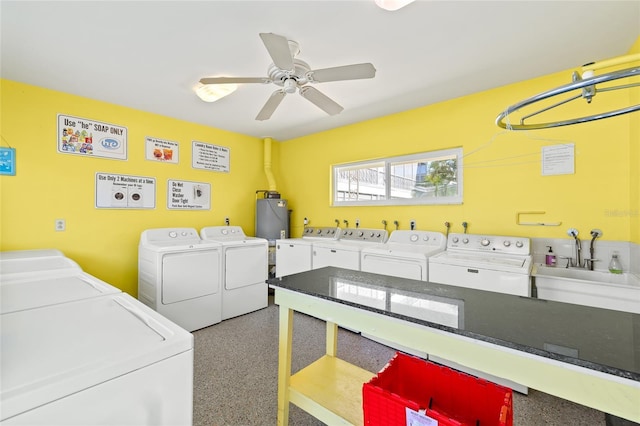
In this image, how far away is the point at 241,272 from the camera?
11.0 ft

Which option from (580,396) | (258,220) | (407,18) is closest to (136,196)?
(258,220)

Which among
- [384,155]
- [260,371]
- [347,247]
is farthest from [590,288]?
[260,371]

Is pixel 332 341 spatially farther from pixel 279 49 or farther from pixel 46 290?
pixel 279 49

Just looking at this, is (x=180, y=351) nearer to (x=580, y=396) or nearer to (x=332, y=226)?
(x=580, y=396)

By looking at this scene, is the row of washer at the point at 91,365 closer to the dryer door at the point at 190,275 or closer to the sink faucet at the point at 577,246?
the dryer door at the point at 190,275

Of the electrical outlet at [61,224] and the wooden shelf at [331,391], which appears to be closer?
the wooden shelf at [331,391]

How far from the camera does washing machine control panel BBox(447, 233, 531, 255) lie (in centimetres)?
236

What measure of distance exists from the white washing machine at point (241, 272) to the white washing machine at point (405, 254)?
1352mm

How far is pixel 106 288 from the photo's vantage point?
153 cm

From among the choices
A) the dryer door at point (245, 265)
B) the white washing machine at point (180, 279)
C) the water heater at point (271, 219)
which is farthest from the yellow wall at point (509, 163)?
the white washing machine at point (180, 279)

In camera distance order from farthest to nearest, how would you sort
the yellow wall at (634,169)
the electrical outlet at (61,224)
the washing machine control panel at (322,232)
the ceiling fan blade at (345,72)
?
the washing machine control panel at (322,232) → the electrical outlet at (61,224) → the yellow wall at (634,169) → the ceiling fan blade at (345,72)

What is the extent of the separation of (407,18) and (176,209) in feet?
10.7

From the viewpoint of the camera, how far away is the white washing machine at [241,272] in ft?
10.5

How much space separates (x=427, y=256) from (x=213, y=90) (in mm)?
2494
